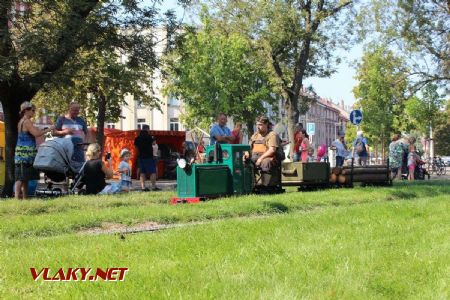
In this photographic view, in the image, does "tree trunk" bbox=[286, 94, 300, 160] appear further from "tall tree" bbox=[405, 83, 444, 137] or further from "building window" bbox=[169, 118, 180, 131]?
"building window" bbox=[169, 118, 180, 131]

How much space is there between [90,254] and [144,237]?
49.1 inches

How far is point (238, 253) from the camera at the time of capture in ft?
18.5

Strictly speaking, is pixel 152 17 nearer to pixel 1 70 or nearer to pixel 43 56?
pixel 43 56

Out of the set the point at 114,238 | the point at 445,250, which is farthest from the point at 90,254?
the point at 445,250

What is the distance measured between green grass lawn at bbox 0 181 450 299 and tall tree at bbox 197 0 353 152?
1859 cm

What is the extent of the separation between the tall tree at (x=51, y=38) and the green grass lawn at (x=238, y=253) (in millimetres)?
4854

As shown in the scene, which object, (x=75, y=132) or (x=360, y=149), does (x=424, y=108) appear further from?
(x=75, y=132)

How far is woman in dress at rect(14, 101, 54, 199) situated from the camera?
37.9 feet

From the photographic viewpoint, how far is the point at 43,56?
13867mm

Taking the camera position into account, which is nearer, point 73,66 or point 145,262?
point 145,262

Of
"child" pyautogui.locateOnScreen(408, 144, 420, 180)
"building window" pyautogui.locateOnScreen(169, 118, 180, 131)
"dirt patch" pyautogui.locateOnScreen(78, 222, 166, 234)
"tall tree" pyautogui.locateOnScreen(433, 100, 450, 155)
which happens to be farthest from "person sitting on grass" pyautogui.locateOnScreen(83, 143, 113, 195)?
"tall tree" pyautogui.locateOnScreen(433, 100, 450, 155)

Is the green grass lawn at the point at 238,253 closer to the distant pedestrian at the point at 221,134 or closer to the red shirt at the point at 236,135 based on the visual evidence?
the distant pedestrian at the point at 221,134

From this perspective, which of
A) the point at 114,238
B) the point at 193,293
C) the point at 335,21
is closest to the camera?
the point at 193,293

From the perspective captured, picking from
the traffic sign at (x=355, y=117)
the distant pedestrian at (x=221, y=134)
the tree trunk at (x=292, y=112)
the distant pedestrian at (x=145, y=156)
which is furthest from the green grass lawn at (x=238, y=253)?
the tree trunk at (x=292, y=112)
